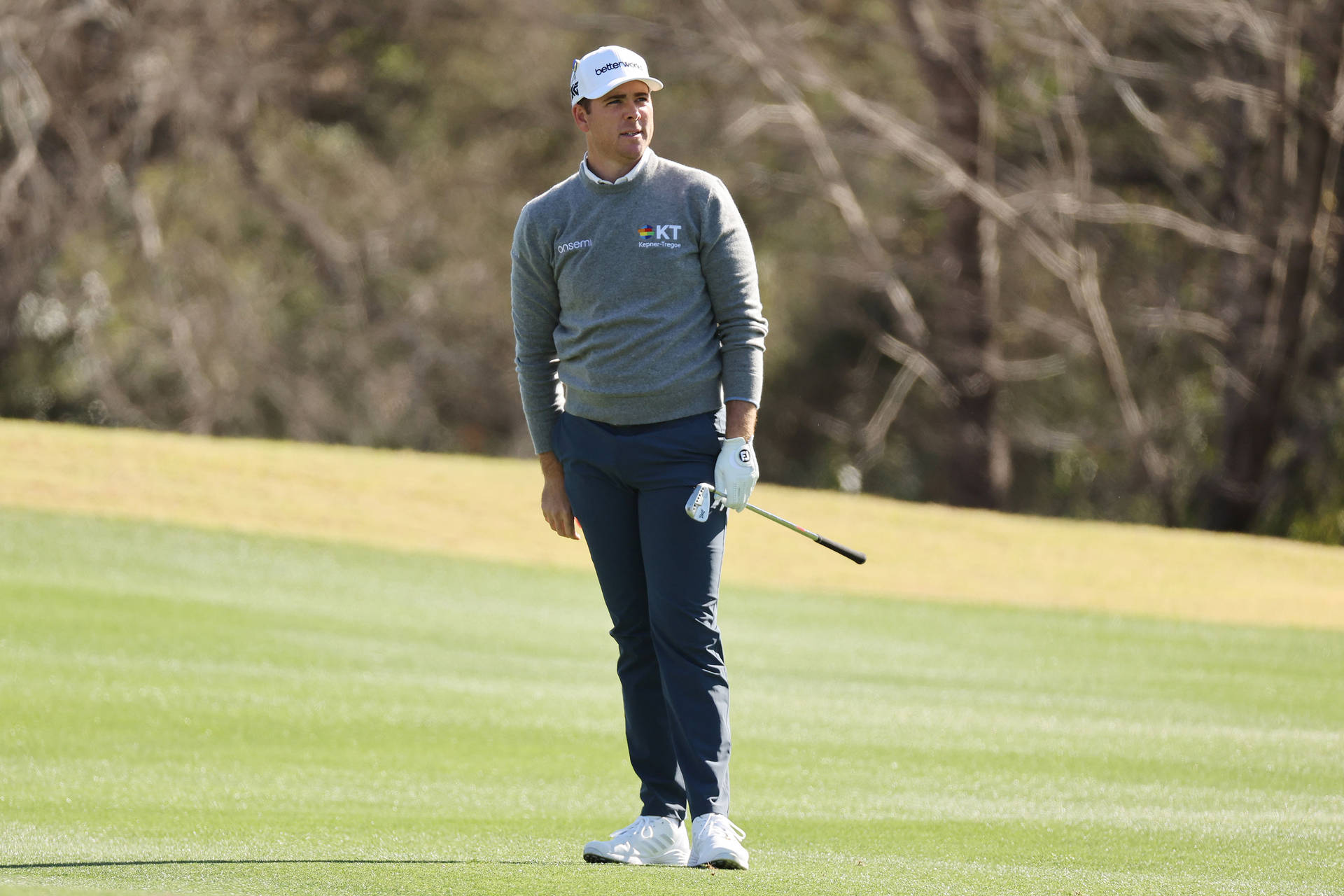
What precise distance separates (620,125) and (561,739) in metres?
3.95

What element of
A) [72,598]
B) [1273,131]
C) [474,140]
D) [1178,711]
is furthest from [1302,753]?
[474,140]

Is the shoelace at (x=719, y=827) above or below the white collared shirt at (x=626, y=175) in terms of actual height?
below

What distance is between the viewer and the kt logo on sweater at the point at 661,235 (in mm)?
4684

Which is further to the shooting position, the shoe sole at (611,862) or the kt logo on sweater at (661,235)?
the shoe sole at (611,862)

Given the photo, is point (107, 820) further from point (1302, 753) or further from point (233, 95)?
point (233, 95)

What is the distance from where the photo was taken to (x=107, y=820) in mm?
5684

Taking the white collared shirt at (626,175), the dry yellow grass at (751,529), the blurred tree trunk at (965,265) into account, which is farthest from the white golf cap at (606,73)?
the blurred tree trunk at (965,265)

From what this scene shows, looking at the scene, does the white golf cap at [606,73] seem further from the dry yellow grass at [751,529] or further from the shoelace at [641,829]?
the dry yellow grass at [751,529]

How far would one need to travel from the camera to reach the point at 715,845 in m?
4.61

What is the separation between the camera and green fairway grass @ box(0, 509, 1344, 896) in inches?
197

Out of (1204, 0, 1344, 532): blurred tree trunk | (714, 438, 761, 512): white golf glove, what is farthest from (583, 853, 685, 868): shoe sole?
(1204, 0, 1344, 532): blurred tree trunk

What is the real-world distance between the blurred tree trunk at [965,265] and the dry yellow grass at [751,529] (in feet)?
29.0

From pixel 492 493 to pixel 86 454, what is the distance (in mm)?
4140

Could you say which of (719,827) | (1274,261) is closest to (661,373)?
(719,827)
